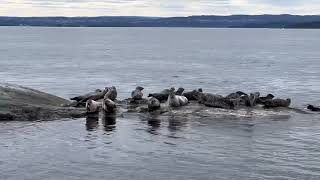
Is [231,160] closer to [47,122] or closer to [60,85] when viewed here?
[47,122]

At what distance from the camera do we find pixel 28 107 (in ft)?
89.9

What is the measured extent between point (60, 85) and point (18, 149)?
23103 mm

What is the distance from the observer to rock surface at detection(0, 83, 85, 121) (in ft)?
87.8

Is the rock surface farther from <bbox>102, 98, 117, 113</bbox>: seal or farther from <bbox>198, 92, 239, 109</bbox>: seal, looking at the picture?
<bbox>198, 92, 239, 109</bbox>: seal

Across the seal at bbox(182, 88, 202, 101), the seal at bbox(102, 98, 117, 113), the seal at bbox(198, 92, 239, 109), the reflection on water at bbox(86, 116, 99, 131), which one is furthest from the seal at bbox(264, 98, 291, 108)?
the reflection on water at bbox(86, 116, 99, 131)

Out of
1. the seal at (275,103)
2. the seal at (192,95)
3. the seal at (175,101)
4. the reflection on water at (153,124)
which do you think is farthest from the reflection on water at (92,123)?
the seal at (275,103)

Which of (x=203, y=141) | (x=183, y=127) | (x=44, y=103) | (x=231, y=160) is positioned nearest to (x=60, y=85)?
(x=44, y=103)

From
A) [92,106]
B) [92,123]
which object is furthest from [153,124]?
[92,106]

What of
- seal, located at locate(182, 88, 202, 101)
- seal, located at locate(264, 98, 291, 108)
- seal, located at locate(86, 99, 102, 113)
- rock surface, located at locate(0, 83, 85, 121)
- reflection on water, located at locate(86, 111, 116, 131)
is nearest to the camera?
reflection on water, located at locate(86, 111, 116, 131)

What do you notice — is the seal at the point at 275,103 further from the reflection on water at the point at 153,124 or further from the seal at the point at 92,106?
the seal at the point at 92,106

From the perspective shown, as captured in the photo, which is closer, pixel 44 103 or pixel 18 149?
pixel 18 149

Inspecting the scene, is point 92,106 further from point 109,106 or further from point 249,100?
point 249,100

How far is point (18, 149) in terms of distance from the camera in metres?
21.2

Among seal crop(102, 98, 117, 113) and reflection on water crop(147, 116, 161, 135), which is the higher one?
seal crop(102, 98, 117, 113)
